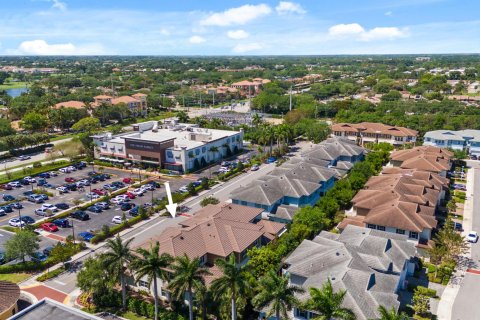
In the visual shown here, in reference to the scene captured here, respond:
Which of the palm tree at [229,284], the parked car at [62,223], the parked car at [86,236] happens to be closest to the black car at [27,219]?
the parked car at [62,223]

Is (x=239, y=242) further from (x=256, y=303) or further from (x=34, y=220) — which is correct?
(x=34, y=220)

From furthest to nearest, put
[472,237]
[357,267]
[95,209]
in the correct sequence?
[95,209] < [472,237] < [357,267]

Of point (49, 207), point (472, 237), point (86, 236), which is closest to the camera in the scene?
point (472, 237)

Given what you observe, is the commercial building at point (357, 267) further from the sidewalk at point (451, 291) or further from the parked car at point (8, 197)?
the parked car at point (8, 197)

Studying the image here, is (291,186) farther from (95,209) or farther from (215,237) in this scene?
(95,209)

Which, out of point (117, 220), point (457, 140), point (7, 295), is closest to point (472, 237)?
point (457, 140)

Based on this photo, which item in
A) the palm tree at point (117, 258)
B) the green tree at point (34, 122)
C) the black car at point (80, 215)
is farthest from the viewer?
the green tree at point (34, 122)

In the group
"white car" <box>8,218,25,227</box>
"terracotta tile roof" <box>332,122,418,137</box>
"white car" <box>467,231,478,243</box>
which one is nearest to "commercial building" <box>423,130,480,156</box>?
"terracotta tile roof" <box>332,122,418,137</box>
